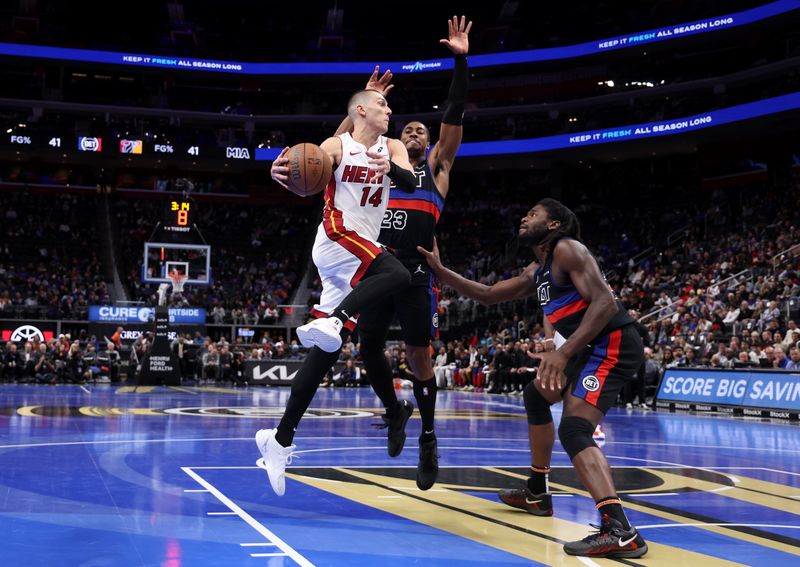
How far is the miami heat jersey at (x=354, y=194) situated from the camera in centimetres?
521

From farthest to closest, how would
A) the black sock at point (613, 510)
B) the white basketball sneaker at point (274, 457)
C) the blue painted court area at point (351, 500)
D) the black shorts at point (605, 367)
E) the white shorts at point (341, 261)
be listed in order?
the white shorts at point (341, 261) → the white basketball sneaker at point (274, 457) → the black shorts at point (605, 367) → the black sock at point (613, 510) → the blue painted court area at point (351, 500)

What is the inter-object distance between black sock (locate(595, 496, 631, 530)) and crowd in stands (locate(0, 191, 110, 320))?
3031cm

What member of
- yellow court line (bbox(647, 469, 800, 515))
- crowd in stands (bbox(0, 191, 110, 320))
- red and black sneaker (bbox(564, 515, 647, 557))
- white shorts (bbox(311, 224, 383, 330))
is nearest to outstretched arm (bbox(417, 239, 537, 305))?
white shorts (bbox(311, 224, 383, 330))

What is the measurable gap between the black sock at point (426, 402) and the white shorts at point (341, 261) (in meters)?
0.95

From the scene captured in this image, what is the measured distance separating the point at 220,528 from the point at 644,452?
5729 mm

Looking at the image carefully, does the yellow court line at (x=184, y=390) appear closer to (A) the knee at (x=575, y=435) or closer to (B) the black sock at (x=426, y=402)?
(B) the black sock at (x=426, y=402)

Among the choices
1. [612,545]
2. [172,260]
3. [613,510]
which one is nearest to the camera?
[612,545]

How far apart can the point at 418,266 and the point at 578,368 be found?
1.42 metres

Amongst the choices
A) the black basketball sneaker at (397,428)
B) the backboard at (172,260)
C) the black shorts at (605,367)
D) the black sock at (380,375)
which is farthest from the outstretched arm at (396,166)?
the backboard at (172,260)

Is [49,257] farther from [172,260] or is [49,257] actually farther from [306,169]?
[306,169]

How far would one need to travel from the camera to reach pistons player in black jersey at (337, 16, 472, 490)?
5750mm

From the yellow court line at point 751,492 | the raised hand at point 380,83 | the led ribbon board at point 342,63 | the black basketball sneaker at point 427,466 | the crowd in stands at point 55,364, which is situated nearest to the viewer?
the black basketball sneaker at point 427,466

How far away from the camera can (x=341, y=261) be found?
5223 millimetres

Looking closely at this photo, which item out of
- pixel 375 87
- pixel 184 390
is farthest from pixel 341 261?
pixel 184 390
